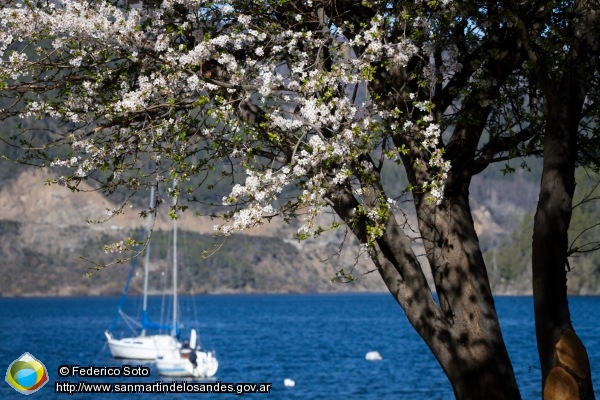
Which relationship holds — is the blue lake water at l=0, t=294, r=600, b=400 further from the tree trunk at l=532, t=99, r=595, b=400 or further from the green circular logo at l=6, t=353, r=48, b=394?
the tree trunk at l=532, t=99, r=595, b=400

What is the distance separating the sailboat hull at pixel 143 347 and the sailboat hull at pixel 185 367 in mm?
6679

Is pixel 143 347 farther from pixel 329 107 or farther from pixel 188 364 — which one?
pixel 329 107

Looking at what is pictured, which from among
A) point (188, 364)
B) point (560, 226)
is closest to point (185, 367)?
point (188, 364)

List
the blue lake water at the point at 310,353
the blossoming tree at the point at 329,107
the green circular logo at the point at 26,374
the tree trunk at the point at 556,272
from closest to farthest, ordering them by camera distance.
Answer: the tree trunk at the point at 556,272 → the blossoming tree at the point at 329,107 → the green circular logo at the point at 26,374 → the blue lake water at the point at 310,353

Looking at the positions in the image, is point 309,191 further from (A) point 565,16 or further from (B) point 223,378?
(B) point 223,378

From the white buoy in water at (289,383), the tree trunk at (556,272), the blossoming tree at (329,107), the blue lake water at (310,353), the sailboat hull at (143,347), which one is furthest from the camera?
the sailboat hull at (143,347)

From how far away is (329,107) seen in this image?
7066 millimetres

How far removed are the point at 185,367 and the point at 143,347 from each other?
13678 mm

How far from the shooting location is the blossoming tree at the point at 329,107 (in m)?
7.12

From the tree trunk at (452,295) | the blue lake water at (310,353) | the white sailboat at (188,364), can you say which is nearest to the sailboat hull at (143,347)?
the blue lake water at (310,353)

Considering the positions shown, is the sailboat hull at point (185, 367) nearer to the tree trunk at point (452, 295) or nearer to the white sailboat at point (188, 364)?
the white sailboat at point (188, 364)

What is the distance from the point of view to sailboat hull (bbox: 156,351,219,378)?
177ft

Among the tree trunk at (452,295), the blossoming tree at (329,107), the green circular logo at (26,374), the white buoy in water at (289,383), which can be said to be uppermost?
the blossoming tree at (329,107)

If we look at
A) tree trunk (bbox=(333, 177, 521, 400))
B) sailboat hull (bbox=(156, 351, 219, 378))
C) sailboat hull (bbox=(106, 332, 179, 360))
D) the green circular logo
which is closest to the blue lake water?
sailboat hull (bbox=(106, 332, 179, 360))
